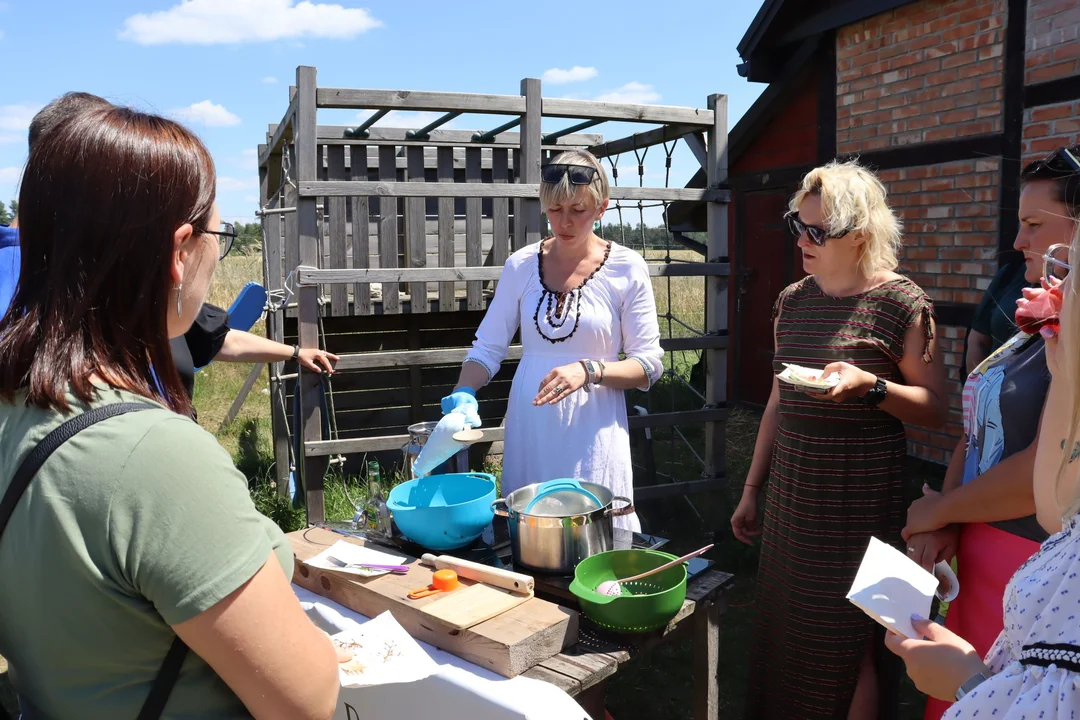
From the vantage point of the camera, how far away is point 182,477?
0.94 meters

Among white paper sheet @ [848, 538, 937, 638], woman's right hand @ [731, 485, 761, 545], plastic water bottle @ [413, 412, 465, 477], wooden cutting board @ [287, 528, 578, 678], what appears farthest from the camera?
woman's right hand @ [731, 485, 761, 545]

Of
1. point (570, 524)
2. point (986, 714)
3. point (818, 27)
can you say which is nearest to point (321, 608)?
point (570, 524)

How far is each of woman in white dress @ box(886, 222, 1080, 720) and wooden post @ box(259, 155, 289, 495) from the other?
4.51m

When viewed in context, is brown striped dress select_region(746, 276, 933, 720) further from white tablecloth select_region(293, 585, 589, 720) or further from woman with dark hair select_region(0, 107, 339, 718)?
woman with dark hair select_region(0, 107, 339, 718)

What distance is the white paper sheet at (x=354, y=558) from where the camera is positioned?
73.5 inches

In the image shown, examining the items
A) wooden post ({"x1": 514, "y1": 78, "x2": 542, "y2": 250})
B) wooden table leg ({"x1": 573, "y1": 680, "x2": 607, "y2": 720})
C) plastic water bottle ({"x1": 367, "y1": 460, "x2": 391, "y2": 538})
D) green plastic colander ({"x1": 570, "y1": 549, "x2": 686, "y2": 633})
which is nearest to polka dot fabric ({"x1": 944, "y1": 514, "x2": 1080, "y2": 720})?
green plastic colander ({"x1": 570, "y1": 549, "x2": 686, "y2": 633})

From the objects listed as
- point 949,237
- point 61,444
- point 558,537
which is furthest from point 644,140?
point 61,444

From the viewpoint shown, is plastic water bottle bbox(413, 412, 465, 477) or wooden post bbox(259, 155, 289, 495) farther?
wooden post bbox(259, 155, 289, 495)

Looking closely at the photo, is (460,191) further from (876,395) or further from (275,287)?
(275,287)

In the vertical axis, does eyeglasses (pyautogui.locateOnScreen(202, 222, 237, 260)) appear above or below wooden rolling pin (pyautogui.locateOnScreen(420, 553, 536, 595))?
above

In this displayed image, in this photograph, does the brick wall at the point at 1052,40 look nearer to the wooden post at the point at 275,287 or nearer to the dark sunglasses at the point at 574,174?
the dark sunglasses at the point at 574,174

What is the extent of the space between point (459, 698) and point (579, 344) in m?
1.37

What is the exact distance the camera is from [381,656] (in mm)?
1543

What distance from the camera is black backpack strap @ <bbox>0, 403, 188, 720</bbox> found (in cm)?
95
